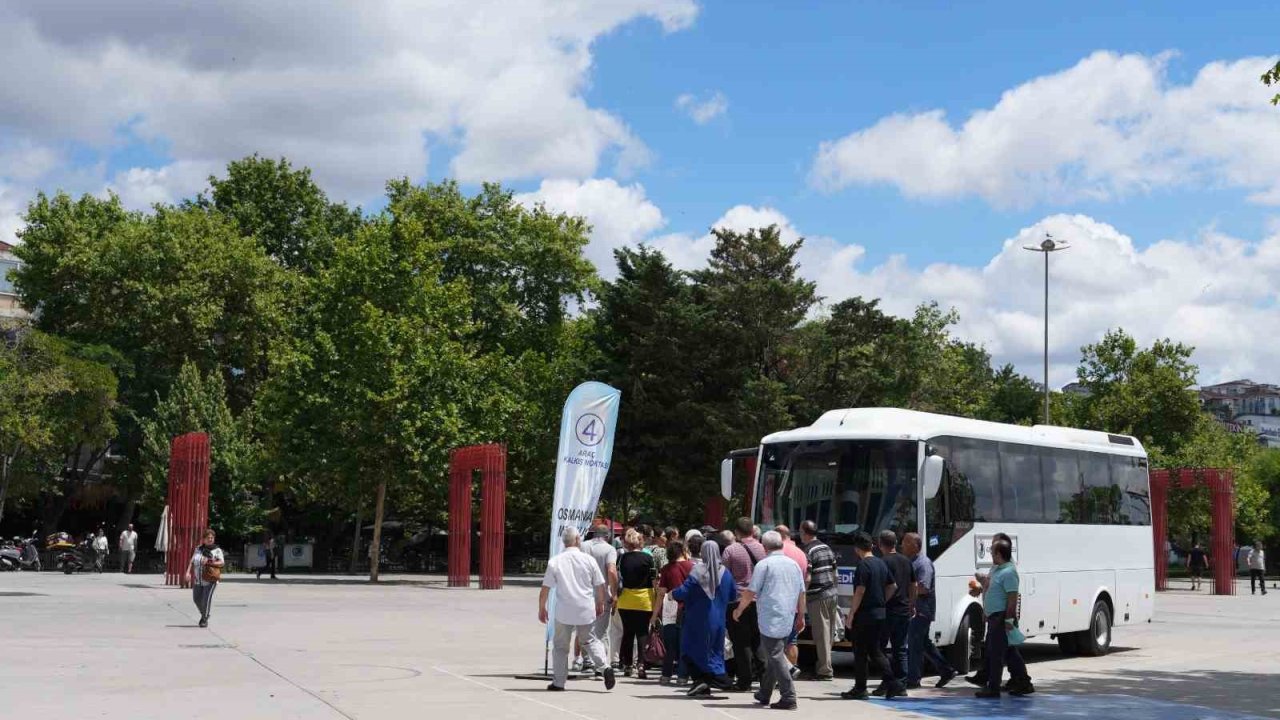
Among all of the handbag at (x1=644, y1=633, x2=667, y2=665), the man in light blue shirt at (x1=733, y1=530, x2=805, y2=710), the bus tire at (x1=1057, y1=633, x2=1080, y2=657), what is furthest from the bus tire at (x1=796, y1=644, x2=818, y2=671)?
the bus tire at (x1=1057, y1=633, x2=1080, y2=657)

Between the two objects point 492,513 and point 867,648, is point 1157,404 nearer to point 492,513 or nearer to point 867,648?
point 492,513

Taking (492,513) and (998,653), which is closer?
(998,653)

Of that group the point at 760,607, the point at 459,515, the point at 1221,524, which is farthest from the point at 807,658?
the point at 1221,524

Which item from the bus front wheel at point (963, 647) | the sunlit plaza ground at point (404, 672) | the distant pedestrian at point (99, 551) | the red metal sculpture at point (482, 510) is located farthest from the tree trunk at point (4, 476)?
the bus front wheel at point (963, 647)

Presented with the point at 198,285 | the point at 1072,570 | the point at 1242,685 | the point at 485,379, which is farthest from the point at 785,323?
the point at 1242,685

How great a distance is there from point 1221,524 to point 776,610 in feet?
118

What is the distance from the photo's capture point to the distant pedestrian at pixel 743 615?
16.2 metres

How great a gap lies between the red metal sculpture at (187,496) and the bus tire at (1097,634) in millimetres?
25352

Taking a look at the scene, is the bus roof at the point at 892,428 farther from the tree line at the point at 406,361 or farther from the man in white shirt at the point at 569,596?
the tree line at the point at 406,361

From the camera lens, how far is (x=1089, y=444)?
75.6ft

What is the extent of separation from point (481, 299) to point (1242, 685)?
157ft

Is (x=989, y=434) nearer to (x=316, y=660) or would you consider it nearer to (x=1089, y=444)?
(x=1089, y=444)

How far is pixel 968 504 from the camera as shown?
64.5ft

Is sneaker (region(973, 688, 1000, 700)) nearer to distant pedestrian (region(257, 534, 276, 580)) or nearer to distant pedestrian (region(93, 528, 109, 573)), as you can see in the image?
distant pedestrian (region(257, 534, 276, 580))
